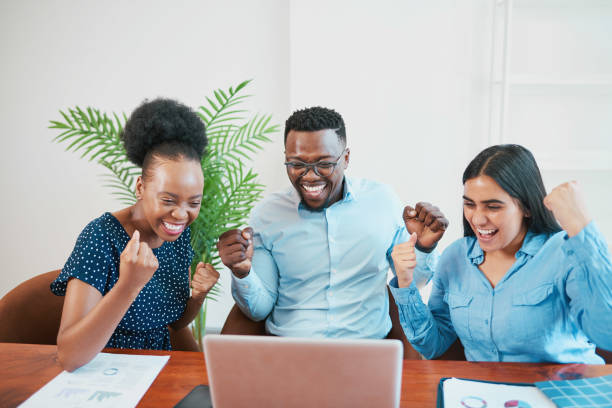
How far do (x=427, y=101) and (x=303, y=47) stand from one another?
2.55ft

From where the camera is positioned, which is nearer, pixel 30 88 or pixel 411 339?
pixel 411 339

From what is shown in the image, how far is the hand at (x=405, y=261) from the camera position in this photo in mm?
1333

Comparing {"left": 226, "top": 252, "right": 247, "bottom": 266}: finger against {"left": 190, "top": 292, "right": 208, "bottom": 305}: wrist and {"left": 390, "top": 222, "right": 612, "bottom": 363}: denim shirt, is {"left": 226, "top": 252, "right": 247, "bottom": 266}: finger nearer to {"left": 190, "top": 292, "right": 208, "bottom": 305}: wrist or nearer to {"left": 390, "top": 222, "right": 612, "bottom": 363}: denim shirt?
{"left": 190, "top": 292, "right": 208, "bottom": 305}: wrist

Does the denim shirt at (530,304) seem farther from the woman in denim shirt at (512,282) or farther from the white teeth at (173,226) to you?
the white teeth at (173,226)

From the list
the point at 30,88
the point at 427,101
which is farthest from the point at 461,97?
the point at 30,88

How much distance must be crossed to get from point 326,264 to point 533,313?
78cm

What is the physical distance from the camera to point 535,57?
2.54m

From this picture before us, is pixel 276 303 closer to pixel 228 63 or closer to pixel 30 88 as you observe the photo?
pixel 228 63

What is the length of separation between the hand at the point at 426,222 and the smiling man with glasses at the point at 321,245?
15 cm

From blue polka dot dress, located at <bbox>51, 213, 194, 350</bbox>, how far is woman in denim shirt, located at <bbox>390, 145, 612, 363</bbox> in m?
Answer: 0.77

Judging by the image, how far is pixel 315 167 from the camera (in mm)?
1686

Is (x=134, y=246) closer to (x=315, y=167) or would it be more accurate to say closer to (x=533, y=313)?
(x=315, y=167)

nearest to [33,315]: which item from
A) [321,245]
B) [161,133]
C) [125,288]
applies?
[125,288]

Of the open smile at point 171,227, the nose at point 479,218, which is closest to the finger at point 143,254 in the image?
the open smile at point 171,227
